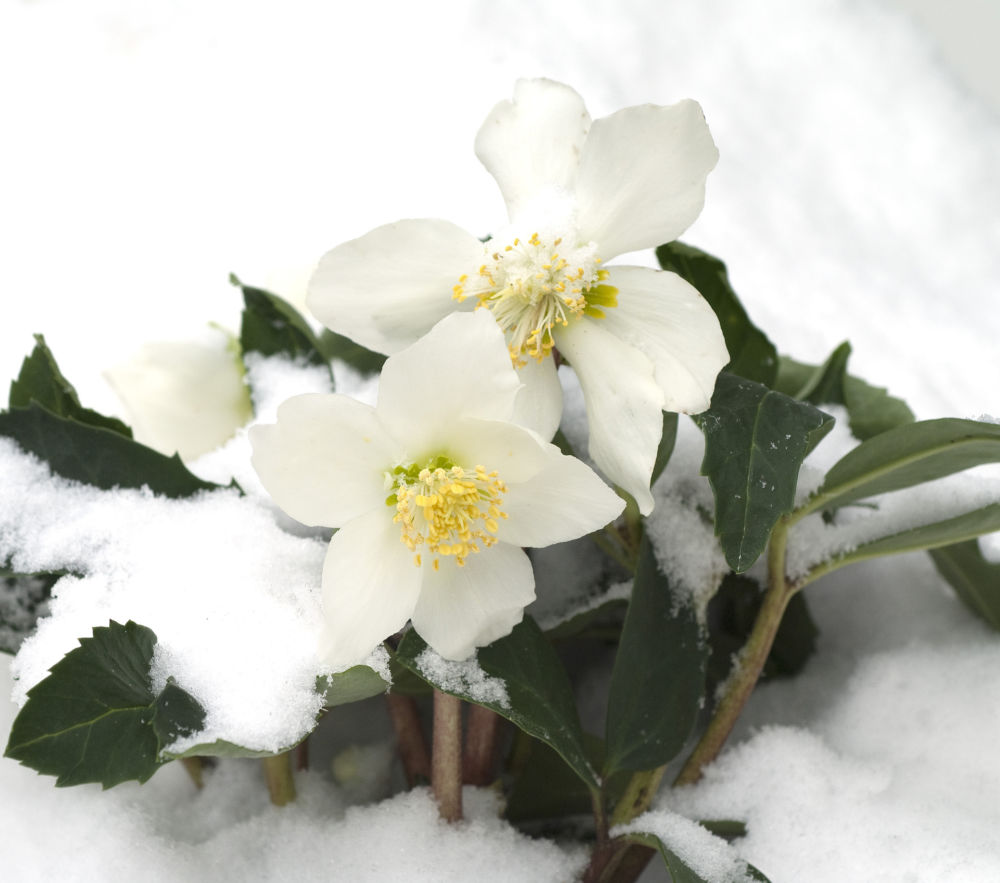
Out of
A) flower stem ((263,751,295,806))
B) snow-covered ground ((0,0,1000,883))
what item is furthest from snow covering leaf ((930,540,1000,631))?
flower stem ((263,751,295,806))

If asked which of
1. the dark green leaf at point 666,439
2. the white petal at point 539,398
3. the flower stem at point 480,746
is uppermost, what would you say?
the white petal at point 539,398

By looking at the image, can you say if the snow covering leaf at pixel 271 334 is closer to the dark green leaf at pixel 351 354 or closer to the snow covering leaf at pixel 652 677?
the dark green leaf at pixel 351 354

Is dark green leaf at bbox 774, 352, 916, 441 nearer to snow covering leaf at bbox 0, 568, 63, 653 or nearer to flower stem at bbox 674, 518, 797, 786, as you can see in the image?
flower stem at bbox 674, 518, 797, 786

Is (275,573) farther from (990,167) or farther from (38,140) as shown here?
(990,167)

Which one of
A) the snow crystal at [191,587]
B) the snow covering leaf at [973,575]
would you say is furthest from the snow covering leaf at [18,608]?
the snow covering leaf at [973,575]

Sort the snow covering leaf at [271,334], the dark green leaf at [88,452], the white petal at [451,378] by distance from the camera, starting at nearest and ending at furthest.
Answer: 1. the white petal at [451,378]
2. the dark green leaf at [88,452]
3. the snow covering leaf at [271,334]
